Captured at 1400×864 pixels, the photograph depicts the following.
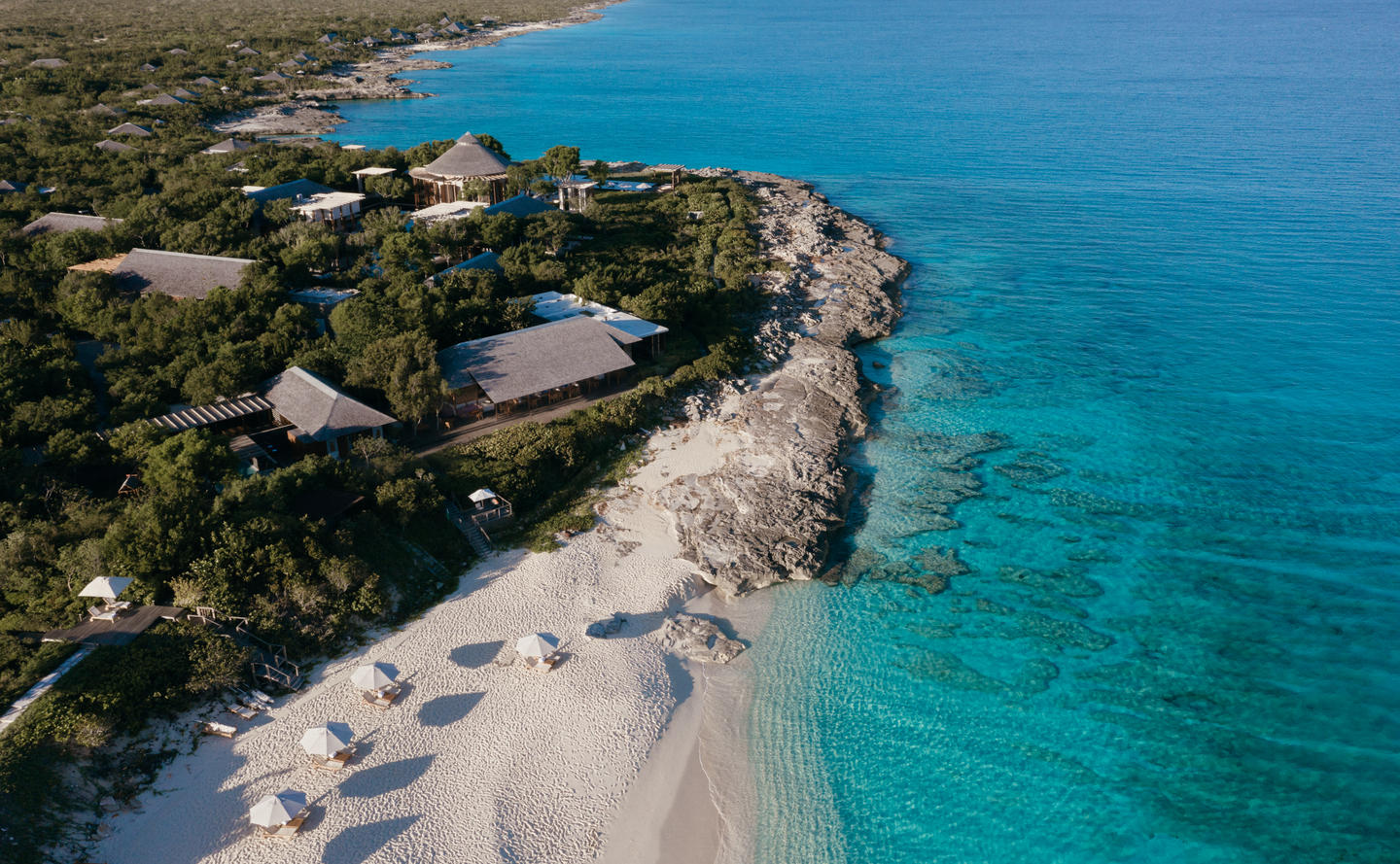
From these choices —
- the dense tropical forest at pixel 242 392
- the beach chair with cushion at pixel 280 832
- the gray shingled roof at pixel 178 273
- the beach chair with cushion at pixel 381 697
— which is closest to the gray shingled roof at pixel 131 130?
the dense tropical forest at pixel 242 392

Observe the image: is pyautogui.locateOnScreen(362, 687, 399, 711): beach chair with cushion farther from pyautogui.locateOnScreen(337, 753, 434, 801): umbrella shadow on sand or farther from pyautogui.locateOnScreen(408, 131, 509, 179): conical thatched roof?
pyautogui.locateOnScreen(408, 131, 509, 179): conical thatched roof

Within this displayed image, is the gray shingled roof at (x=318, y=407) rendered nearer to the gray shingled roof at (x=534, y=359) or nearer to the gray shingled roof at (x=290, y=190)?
the gray shingled roof at (x=534, y=359)

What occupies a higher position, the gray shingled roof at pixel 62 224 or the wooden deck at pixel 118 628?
the gray shingled roof at pixel 62 224

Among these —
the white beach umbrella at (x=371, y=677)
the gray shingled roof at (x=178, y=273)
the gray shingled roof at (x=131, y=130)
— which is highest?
the gray shingled roof at (x=131, y=130)

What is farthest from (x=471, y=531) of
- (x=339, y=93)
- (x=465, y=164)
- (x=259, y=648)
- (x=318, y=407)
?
(x=339, y=93)

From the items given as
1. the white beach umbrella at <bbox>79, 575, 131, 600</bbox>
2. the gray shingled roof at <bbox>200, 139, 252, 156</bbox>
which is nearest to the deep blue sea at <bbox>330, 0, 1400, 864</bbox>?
the white beach umbrella at <bbox>79, 575, 131, 600</bbox>

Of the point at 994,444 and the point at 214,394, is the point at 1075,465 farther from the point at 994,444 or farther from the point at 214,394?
the point at 214,394
